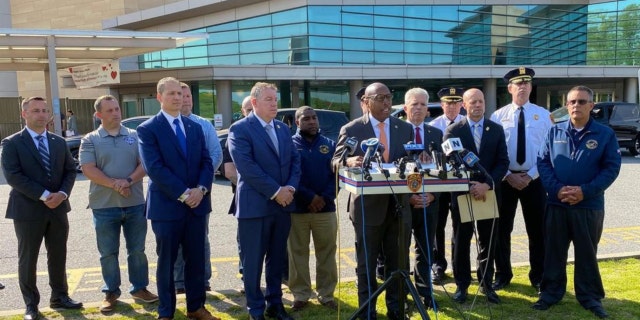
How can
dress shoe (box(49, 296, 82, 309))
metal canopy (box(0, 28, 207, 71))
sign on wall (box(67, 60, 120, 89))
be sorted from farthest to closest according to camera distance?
sign on wall (box(67, 60, 120, 89)), metal canopy (box(0, 28, 207, 71)), dress shoe (box(49, 296, 82, 309))

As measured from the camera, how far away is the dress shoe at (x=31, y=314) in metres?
4.40

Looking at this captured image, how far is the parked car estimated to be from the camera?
1692 centimetres

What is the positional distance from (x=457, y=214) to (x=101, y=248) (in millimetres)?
3429

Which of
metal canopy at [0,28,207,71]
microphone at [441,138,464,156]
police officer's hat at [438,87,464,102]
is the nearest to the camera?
microphone at [441,138,464,156]

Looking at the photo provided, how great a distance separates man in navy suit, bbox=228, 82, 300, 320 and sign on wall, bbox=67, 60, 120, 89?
597 inches

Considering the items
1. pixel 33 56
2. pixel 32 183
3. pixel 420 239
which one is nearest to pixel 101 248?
pixel 32 183

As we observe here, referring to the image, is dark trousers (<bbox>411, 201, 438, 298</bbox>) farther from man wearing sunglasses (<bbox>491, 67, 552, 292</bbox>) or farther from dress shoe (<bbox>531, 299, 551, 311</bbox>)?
dress shoe (<bbox>531, 299, 551, 311</bbox>)

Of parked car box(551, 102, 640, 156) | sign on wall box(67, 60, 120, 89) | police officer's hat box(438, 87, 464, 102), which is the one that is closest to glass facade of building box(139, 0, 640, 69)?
sign on wall box(67, 60, 120, 89)

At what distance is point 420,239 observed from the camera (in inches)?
197

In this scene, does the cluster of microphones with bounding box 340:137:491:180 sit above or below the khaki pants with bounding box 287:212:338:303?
above

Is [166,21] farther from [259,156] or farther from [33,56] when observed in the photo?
[259,156]

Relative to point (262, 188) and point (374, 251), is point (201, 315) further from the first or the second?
point (374, 251)

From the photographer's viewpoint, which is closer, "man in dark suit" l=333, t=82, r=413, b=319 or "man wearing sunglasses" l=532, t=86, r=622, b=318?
"man in dark suit" l=333, t=82, r=413, b=319

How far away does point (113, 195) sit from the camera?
470 cm
